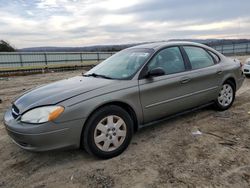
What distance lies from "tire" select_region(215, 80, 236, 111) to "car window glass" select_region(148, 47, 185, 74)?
4.21 feet

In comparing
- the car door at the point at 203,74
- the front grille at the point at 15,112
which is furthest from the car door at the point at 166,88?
the front grille at the point at 15,112

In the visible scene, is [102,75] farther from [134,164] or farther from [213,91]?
[213,91]

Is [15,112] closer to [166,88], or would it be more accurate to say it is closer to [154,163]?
[154,163]

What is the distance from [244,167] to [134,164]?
1317 millimetres

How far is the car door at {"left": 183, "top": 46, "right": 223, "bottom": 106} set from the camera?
4.36 meters

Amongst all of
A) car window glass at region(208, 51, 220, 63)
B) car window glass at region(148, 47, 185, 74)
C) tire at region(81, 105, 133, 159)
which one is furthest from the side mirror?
car window glass at region(208, 51, 220, 63)

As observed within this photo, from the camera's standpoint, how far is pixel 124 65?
4047 millimetres

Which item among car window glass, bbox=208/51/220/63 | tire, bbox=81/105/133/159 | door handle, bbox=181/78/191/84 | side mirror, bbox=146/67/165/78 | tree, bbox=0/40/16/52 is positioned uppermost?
tree, bbox=0/40/16/52

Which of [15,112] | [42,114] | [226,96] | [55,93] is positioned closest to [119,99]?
[55,93]

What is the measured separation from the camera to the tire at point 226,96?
4.97m

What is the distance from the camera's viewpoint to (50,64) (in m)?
17.3

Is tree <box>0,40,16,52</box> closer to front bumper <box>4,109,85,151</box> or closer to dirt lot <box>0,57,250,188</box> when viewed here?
dirt lot <box>0,57,250,188</box>

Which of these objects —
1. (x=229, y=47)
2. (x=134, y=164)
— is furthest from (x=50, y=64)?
(x=229, y=47)

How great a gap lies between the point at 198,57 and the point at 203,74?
1.18 ft
